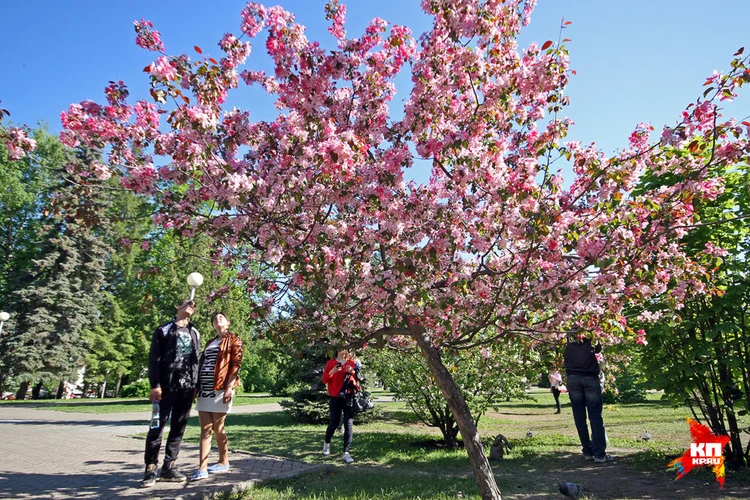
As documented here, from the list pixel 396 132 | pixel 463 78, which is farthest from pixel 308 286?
pixel 463 78

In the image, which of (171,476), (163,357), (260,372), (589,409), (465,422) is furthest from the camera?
(260,372)

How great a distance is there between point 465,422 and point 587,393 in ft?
11.3

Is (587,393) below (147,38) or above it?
below

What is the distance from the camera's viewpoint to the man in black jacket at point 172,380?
5125mm

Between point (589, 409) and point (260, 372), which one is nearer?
point (589, 409)

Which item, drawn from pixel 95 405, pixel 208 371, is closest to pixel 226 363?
pixel 208 371

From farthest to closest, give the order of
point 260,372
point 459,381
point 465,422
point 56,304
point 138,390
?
point 260,372, point 138,390, point 56,304, point 459,381, point 465,422

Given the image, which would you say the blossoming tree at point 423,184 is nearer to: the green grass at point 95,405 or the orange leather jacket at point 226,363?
the orange leather jacket at point 226,363

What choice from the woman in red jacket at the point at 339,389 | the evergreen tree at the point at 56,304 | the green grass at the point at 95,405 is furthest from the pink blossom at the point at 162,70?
the evergreen tree at the point at 56,304

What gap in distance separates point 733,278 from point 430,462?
4.47 m

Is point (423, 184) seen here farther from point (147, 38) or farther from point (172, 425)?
point (172, 425)

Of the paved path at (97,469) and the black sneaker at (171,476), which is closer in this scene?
the paved path at (97,469)

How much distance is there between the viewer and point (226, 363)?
5488 mm

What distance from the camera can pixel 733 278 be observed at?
Result: 568 cm
